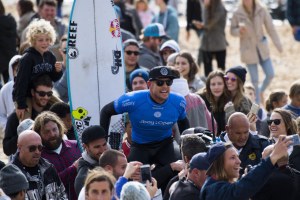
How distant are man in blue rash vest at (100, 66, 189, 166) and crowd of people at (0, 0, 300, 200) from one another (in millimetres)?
10

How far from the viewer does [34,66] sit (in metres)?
13.6

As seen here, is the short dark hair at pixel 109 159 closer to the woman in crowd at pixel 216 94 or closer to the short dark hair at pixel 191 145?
the short dark hair at pixel 191 145

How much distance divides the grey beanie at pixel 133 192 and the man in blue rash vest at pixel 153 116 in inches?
114

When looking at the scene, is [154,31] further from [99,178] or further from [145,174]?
[99,178]

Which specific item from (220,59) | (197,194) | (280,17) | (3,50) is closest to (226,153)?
(197,194)

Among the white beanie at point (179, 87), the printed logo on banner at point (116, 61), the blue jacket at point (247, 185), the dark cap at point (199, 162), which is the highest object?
the printed logo on banner at point (116, 61)

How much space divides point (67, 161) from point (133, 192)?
294 cm

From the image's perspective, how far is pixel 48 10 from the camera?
17.9 meters

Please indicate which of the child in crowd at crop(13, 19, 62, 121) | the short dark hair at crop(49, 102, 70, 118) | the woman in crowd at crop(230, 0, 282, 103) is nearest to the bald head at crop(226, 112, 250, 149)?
the short dark hair at crop(49, 102, 70, 118)

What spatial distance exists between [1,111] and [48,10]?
12.3 feet

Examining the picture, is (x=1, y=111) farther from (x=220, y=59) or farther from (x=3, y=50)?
(x=220, y=59)

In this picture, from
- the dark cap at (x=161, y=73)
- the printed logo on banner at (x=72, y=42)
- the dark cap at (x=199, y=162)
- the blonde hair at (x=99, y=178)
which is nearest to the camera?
the blonde hair at (x=99, y=178)

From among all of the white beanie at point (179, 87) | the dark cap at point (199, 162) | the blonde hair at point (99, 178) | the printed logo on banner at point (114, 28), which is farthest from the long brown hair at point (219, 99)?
the blonde hair at point (99, 178)

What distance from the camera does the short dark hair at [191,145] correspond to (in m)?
10.6
